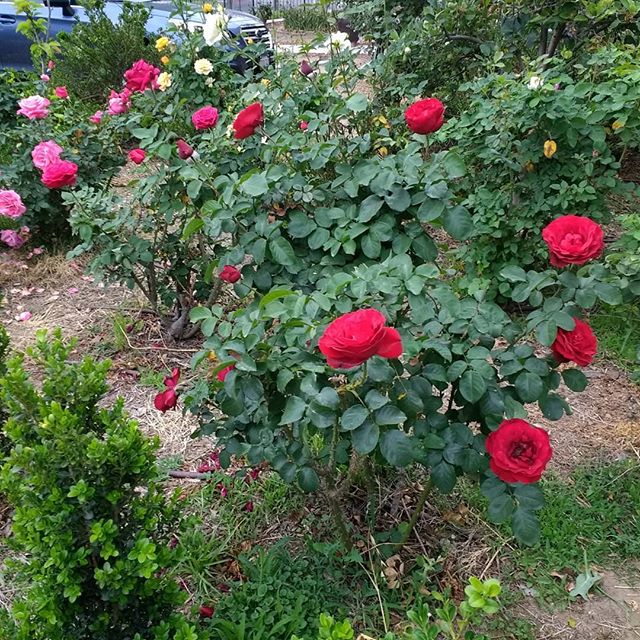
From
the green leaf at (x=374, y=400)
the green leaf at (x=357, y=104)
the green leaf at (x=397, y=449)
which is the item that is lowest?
the green leaf at (x=397, y=449)

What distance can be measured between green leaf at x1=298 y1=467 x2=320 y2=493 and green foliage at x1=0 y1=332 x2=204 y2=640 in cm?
36

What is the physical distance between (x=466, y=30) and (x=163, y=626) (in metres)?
3.97

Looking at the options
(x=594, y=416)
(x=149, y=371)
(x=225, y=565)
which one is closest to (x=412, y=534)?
(x=225, y=565)

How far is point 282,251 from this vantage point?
1789 millimetres

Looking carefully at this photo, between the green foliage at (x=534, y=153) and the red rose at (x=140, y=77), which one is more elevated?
the red rose at (x=140, y=77)

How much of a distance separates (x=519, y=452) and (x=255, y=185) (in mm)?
975

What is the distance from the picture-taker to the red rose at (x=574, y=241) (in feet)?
4.42

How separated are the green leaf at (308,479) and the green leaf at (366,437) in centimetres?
29

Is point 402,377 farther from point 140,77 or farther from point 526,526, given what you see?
point 140,77

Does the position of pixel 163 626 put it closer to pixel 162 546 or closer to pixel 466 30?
pixel 162 546

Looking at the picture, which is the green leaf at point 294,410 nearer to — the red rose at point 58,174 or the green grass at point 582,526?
the green grass at point 582,526

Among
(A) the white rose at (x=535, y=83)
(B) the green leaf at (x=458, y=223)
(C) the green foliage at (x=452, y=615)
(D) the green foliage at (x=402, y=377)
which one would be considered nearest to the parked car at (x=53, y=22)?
(A) the white rose at (x=535, y=83)

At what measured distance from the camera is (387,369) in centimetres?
127

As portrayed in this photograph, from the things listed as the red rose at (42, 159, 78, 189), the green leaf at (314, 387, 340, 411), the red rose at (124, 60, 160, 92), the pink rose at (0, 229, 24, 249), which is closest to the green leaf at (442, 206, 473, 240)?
the green leaf at (314, 387, 340, 411)
